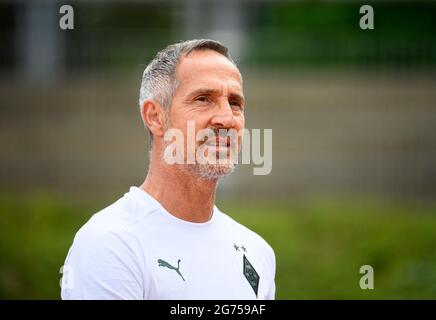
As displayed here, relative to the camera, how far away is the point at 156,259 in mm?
3553

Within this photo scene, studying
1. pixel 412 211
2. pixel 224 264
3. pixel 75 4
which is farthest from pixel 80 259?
pixel 75 4

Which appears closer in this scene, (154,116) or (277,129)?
(154,116)

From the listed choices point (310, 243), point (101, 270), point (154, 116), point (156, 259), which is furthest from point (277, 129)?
point (101, 270)

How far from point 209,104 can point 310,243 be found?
8.28 meters

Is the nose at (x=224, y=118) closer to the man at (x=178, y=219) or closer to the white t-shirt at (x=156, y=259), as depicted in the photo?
the man at (x=178, y=219)

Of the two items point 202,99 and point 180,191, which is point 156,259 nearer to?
point 180,191

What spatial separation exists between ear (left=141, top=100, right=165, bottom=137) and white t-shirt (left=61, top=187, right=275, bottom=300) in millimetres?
278

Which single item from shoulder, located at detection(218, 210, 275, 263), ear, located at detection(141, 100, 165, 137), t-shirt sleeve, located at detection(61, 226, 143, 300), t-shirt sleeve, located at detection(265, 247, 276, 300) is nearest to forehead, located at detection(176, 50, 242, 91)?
ear, located at detection(141, 100, 165, 137)

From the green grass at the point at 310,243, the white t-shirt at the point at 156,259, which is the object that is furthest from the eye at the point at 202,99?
the green grass at the point at 310,243

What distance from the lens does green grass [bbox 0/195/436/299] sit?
420 inches

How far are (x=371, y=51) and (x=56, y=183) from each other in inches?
253

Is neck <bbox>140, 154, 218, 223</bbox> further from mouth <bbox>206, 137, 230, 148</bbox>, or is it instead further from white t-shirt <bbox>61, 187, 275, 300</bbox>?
mouth <bbox>206, 137, 230, 148</bbox>

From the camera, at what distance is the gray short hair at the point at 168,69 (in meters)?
3.82
